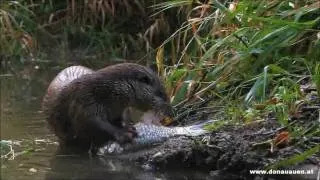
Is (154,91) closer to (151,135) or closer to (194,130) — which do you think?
(151,135)

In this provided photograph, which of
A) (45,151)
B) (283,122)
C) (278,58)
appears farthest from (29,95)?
(283,122)

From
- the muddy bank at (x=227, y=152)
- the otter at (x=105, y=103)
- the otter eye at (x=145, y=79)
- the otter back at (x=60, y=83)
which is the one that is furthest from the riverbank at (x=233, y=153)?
the otter back at (x=60, y=83)

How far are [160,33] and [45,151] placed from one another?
14.0 ft

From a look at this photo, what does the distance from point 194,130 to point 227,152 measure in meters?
0.40

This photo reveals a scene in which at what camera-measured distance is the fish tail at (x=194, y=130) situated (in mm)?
3998

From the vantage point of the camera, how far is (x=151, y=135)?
418 cm

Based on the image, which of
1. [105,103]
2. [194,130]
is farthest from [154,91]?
[194,130]

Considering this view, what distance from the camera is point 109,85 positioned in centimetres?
432

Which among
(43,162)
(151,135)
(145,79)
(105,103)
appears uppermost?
(145,79)

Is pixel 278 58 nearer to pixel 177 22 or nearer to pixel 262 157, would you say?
pixel 262 157

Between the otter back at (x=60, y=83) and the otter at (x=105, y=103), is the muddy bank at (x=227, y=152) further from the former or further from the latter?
the otter back at (x=60, y=83)

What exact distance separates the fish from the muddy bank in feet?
0.20

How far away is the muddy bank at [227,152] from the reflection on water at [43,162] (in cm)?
7

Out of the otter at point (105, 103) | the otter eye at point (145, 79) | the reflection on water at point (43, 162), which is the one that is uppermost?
the otter eye at point (145, 79)
